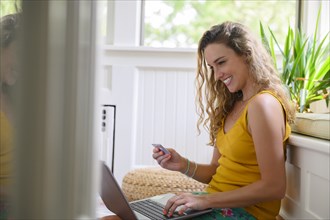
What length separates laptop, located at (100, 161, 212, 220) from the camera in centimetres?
100

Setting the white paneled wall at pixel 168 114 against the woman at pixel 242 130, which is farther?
the white paneled wall at pixel 168 114

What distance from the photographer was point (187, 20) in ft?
9.37

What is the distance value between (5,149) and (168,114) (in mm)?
2262

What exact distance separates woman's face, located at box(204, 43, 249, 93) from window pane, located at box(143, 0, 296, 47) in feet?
4.89

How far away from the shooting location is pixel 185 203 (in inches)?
43.7

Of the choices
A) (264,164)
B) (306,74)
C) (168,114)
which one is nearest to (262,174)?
(264,164)

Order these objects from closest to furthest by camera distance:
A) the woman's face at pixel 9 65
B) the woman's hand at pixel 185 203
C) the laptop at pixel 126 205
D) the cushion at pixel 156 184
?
the woman's face at pixel 9 65 < the laptop at pixel 126 205 < the woman's hand at pixel 185 203 < the cushion at pixel 156 184

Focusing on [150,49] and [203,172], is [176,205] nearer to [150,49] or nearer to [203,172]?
[203,172]

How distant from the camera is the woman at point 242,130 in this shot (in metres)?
1.12

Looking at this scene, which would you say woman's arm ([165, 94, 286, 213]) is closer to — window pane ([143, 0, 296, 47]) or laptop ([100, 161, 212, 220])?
laptop ([100, 161, 212, 220])

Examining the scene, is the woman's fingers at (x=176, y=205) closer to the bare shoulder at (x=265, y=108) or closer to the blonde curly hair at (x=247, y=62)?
the bare shoulder at (x=265, y=108)

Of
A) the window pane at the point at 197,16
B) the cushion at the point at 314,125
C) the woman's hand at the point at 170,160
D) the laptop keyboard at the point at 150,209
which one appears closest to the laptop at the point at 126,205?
the laptop keyboard at the point at 150,209

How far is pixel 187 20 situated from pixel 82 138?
8.49ft

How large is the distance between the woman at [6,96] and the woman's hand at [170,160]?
101 cm
